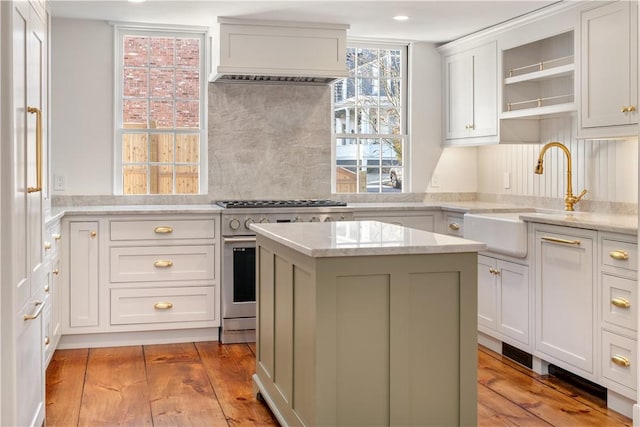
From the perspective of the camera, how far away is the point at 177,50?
550 cm

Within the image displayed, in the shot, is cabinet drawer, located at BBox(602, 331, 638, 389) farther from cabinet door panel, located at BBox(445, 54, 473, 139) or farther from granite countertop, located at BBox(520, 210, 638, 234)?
cabinet door panel, located at BBox(445, 54, 473, 139)

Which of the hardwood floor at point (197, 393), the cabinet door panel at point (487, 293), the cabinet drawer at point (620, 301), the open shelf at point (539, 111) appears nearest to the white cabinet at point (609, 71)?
the open shelf at point (539, 111)

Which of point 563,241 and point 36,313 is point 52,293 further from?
point 563,241

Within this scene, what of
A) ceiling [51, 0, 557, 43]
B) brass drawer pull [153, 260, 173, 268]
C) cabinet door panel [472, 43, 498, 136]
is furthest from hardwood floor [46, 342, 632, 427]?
ceiling [51, 0, 557, 43]

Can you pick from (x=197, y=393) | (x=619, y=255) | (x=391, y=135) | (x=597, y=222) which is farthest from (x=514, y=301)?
(x=391, y=135)

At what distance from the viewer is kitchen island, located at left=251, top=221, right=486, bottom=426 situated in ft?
8.46

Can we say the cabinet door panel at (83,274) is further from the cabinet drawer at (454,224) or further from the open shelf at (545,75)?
the open shelf at (545,75)

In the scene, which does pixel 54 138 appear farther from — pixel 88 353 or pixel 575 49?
pixel 575 49

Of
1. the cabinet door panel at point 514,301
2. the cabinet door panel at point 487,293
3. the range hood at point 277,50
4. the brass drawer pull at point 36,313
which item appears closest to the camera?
the brass drawer pull at point 36,313

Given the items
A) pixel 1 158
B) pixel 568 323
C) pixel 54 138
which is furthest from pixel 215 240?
pixel 1 158

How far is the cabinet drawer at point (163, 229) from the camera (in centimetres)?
477

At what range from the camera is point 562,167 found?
4.89 metres

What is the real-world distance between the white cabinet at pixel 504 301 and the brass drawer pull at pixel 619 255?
0.74m

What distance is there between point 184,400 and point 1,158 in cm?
190
